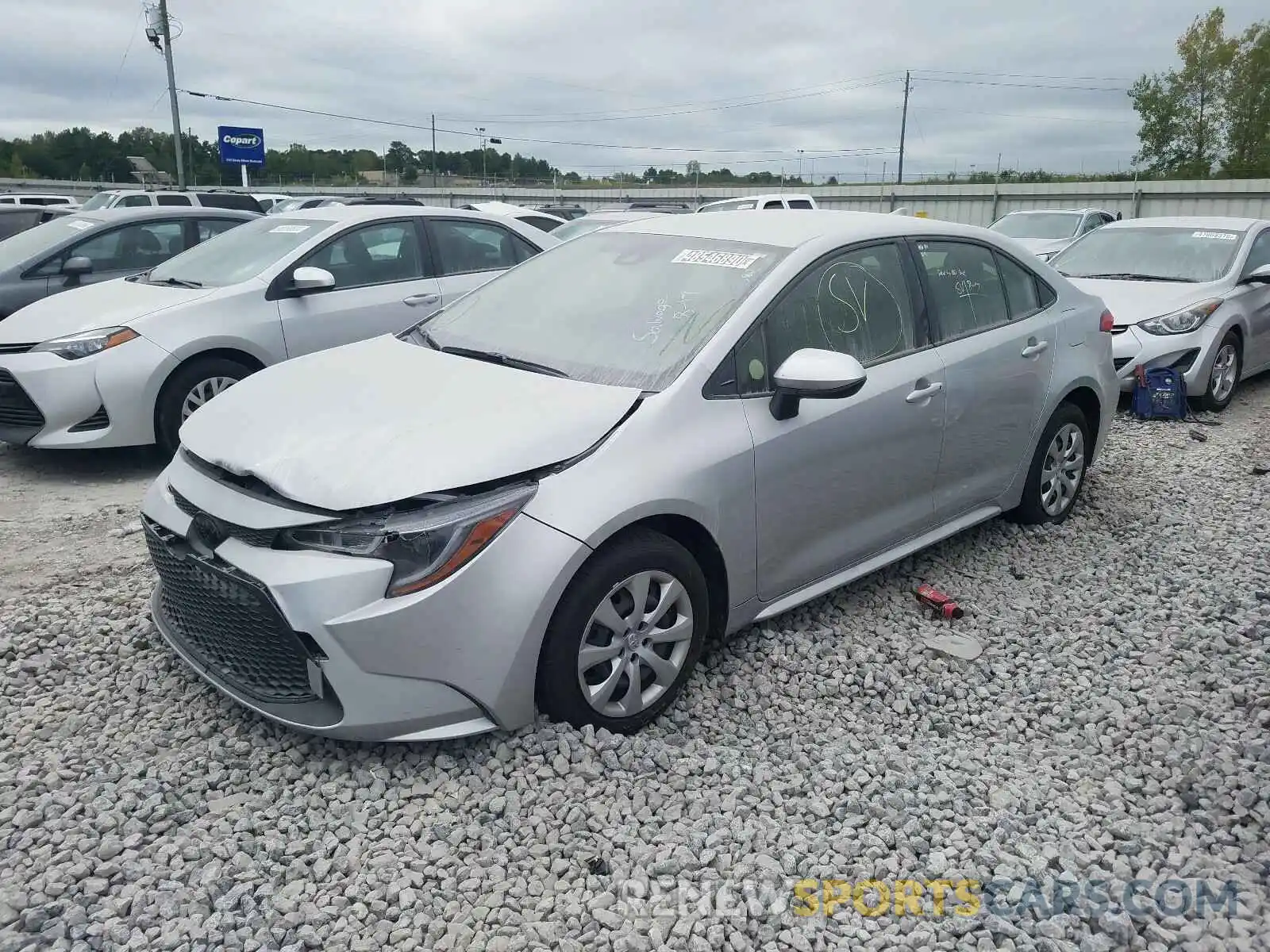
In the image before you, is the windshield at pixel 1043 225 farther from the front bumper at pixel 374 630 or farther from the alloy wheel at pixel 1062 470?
the front bumper at pixel 374 630

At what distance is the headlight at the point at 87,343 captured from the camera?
586cm

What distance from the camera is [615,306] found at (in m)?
3.81

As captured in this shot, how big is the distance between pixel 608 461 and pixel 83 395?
14.0 ft

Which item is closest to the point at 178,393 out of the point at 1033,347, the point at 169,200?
the point at 1033,347

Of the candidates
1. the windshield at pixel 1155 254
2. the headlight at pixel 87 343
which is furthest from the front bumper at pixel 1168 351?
the headlight at pixel 87 343

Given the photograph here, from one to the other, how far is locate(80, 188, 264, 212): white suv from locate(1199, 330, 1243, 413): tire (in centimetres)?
1688

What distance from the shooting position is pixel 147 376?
5.90 meters

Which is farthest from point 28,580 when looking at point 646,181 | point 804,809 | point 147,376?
point 646,181

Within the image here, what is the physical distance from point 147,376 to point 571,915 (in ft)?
15.5

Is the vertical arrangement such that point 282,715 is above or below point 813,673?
above

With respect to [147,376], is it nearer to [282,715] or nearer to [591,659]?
[282,715]

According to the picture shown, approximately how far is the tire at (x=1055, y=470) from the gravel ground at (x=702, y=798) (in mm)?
868

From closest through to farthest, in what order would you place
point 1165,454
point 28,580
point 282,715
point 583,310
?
point 282,715 → point 583,310 → point 28,580 → point 1165,454

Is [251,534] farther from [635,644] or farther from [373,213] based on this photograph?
[373,213]
